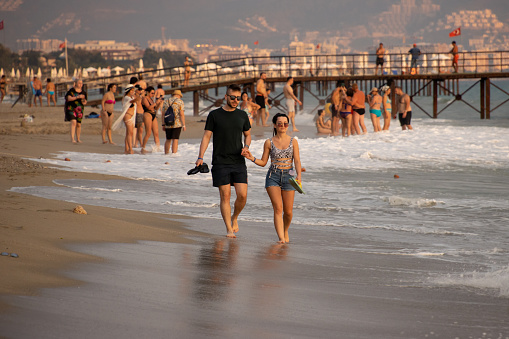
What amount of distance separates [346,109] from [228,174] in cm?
1373

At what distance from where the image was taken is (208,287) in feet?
15.7

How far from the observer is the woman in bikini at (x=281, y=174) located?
6.86 meters

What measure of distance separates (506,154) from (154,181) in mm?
9388

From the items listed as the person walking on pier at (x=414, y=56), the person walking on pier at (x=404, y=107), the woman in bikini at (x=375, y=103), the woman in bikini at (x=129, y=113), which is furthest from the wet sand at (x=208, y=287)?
the person walking on pier at (x=414, y=56)

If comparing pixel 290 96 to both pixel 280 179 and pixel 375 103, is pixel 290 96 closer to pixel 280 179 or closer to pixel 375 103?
pixel 375 103

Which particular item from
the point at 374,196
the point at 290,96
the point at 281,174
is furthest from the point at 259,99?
the point at 281,174

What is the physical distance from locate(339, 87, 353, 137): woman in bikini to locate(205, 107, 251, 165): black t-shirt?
513 inches

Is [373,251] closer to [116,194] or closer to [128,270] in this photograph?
[128,270]

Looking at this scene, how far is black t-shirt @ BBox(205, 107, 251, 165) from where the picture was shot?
7012 millimetres

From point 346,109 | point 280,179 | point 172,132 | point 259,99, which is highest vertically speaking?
point 259,99

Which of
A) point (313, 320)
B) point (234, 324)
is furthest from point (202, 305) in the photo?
point (313, 320)

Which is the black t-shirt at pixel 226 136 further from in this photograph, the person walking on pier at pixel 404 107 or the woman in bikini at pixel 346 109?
the person walking on pier at pixel 404 107

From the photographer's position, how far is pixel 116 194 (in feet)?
31.1

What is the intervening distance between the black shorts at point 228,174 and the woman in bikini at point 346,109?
13085 mm
